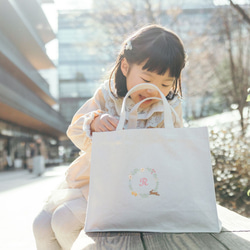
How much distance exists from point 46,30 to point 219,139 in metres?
24.7

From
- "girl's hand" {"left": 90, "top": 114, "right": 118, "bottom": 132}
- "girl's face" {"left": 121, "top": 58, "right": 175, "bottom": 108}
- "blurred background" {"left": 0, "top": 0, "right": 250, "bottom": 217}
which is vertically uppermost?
"blurred background" {"left": 0, "top": 0, "right": 250, "bottom": 217}

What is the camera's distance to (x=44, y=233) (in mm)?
1658

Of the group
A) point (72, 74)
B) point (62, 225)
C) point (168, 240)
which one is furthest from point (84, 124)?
point (72, 74)

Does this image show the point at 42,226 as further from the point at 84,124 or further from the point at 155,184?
the point at 155,184

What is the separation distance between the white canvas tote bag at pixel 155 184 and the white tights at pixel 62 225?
13.3 inches

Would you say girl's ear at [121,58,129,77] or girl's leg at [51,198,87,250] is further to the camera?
girl's ear at [121,58,129,77]

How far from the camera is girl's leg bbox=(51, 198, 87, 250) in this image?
1.58m

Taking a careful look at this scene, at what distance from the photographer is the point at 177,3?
12.7 metres

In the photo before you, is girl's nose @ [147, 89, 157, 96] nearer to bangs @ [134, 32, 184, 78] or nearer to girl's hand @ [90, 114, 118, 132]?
bangs @ [134, 32, 184, 78]

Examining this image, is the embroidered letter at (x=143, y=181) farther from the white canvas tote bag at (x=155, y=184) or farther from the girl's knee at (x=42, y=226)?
the girl's knee at (x=42, y=226)

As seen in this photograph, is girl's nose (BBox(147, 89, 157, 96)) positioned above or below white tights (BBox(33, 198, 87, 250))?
above

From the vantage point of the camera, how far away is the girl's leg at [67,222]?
1.58 meters

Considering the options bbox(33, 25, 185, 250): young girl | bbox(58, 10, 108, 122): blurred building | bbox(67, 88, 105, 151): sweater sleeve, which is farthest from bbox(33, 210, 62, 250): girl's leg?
bbox(58, 10, 108, 122): blurred building

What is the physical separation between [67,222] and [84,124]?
1.54 ft
